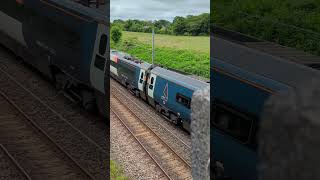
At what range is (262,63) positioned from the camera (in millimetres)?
3652

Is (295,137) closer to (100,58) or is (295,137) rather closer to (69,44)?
(100,58)

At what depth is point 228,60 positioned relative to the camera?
155 inches

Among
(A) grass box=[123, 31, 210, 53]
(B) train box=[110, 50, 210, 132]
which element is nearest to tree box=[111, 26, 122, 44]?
(A) grass box=[123, 31, 210, 53]

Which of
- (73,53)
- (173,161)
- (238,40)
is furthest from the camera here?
(73,53)

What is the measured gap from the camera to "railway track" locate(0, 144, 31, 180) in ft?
23.0

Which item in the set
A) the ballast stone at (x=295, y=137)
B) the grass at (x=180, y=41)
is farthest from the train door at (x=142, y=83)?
the ballast stone at (x=295, y=137)

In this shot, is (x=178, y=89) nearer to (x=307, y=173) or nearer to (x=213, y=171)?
(x=213, y=171)

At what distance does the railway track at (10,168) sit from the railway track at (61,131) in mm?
237

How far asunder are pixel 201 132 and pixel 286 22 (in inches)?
340

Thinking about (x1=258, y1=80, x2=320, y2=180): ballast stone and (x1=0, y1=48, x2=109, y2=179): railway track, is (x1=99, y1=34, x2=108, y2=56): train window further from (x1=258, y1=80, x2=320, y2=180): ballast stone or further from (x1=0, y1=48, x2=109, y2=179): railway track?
(x1=258, y1=80, x2=320, y2=180): ballast stone

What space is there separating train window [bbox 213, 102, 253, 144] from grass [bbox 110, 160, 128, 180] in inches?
122

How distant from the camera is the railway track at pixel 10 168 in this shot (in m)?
7.00

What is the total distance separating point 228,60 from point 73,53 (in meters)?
5.21

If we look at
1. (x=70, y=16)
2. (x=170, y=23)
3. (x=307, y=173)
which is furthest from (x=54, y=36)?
(x=307, y=173)
